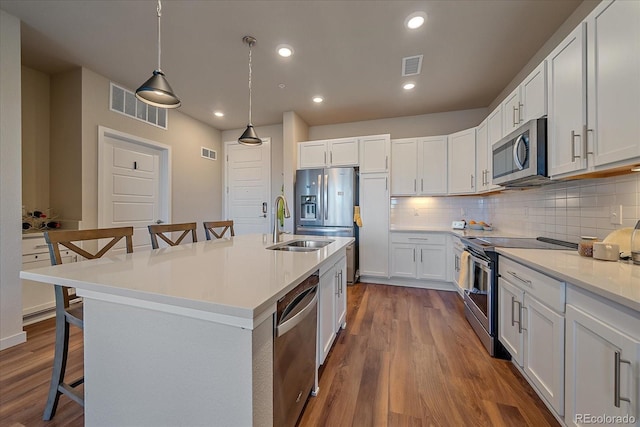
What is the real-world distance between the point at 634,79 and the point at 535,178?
0.91 metres

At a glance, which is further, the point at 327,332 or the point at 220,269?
the point at 327,332

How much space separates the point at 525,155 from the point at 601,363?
58.8 inches

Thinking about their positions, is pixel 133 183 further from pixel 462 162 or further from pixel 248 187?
pixel 462 162

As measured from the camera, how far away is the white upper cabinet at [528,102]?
187cm

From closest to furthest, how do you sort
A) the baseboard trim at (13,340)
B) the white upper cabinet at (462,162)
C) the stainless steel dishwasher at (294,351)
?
the stainless steel dishwasher at (294,351), the baseboard trim at (13,340), the white upper cabinet at (462,162)

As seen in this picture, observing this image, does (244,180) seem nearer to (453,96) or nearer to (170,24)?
(170,24)

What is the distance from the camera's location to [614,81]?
50.1 inches

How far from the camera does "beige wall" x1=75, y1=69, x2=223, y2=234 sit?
2971mm

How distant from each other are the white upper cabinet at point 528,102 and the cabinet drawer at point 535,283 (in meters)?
1.17

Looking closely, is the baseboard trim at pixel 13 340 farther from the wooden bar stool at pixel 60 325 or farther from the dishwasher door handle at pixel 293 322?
the dishwasher door handle at pixel 293 322

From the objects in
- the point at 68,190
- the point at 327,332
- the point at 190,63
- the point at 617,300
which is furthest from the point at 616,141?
the point at 68,190

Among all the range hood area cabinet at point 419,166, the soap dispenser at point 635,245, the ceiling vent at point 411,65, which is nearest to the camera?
the soap dispenser at point 635,245

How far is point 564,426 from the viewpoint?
1.27 m

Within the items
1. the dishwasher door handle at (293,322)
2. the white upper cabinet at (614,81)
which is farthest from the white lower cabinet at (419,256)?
the dishwasher door handle at (293,322)
